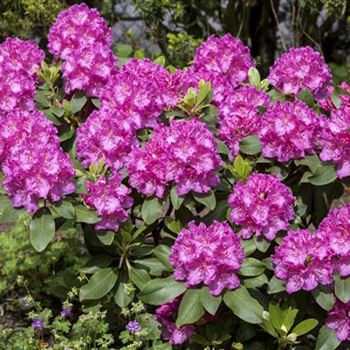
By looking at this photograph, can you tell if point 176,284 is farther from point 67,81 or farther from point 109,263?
point 67,81

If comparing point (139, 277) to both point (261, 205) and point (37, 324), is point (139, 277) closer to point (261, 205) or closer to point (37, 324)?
point (37, 324)

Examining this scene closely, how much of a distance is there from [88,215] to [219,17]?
3.76 meters

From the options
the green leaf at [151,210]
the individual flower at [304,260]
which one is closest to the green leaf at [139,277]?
the green leaf at [151,210]

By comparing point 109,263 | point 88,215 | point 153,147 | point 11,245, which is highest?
point 153,147

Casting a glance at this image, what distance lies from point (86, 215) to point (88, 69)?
0.64m

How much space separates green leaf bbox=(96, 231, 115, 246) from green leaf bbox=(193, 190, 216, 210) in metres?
0.32

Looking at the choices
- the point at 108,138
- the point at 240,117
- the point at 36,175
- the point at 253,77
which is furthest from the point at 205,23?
the point at 36,175

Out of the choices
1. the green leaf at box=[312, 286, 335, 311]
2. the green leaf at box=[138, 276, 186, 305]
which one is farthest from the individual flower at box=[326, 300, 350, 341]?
the green leaf at box=[138, 276, 186, 305]

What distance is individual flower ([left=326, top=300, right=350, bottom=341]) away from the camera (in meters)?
3.00

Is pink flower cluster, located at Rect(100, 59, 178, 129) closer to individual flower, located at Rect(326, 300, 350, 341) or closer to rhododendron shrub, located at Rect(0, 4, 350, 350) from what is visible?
rhododendron shrub, located at Rect(0, 4, 350, 350)

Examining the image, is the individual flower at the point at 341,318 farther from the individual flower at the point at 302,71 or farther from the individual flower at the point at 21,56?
the individual flower at the point at 21,56

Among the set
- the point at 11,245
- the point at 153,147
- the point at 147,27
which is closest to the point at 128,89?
the point at 153,147

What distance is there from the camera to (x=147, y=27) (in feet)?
19.5

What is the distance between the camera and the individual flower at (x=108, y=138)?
3035 millimetres
